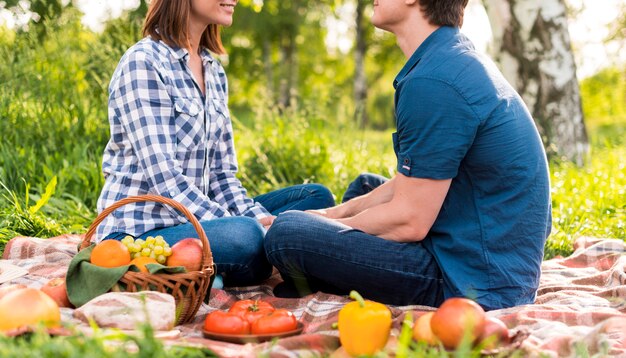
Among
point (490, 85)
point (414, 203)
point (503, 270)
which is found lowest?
point (503, 270)

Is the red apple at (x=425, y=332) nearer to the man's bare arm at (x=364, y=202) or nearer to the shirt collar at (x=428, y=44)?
the shirt collar at (x=428, y=44)

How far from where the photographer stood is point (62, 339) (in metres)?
2.30

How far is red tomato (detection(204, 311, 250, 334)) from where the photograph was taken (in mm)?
2861

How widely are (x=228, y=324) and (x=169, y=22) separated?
1.81 meters

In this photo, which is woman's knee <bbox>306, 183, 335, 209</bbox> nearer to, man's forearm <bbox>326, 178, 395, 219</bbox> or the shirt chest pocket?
man's forearm <bbox>326, 178, 395, 219</bbox>

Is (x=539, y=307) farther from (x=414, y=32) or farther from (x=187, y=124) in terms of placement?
(x=187, y=124)

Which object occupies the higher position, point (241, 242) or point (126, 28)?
point (126, 28)

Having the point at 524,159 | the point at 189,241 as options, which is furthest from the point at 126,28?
the point at 524,159

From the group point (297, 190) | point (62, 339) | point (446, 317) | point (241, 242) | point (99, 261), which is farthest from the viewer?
point (297, 190)

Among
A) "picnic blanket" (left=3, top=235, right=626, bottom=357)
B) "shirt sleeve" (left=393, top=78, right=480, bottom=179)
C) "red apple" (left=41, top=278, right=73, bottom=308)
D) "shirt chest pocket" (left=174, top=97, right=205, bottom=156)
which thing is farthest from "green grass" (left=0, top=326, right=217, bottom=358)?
"shirt chest pocket" (left=174, top=97, right=205, bottom=156)

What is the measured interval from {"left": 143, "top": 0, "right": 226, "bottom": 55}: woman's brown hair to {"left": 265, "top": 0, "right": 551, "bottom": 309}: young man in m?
1.08

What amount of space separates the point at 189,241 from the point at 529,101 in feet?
15.4

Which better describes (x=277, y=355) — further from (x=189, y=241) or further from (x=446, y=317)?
(x=189, y=241)

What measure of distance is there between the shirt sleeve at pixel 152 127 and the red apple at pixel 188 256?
0.55m
